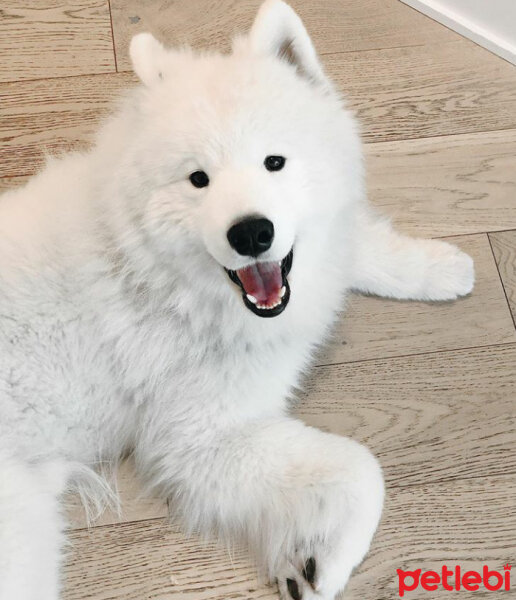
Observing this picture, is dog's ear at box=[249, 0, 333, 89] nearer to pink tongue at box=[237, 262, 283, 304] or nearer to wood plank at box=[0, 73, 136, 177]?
pink tongue at box=[237, 262, 283, 304]

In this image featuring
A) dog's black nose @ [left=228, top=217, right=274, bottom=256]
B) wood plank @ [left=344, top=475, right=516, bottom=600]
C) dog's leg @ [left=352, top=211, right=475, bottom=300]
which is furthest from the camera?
dog's leg @ [left=352, top=211, right=475, bottom=300]

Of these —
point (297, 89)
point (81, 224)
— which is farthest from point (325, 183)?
point (81, 224)

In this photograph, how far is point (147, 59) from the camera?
1389 millimetres

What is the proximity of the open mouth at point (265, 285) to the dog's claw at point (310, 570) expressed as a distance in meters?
0.63

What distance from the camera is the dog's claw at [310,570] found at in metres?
1.51

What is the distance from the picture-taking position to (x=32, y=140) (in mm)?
2115

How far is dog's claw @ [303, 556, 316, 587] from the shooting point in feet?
4.95

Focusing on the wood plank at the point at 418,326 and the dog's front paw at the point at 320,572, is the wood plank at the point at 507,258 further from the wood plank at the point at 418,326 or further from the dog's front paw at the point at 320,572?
the dog's front paw at the point at 320,572

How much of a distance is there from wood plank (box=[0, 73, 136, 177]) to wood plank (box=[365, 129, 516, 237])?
0.93 m

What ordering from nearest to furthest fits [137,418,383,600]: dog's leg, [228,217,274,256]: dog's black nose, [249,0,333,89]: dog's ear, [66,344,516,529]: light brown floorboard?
[228,217,274,256]: dog's black nose, [249,0,333,89]: dog's ear, [137,418,383,600]: dog's leg, [66,344,516,529]: light brown floorboard

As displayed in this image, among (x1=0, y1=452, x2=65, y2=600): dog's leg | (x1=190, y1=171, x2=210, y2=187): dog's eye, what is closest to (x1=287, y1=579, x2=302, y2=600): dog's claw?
(x1=0, y1=452, x2=65, y2=600): dog's leg

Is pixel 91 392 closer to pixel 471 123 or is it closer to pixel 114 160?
pixel 114 160

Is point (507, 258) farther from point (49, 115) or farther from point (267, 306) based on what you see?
point (49, 115)

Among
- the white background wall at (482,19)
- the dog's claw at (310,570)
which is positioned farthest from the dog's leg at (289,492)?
the white background wall at (482,19)
